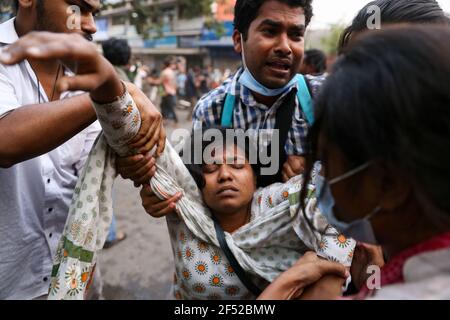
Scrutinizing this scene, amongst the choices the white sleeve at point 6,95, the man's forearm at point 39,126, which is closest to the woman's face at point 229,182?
A: the man's forearm at point 39,126

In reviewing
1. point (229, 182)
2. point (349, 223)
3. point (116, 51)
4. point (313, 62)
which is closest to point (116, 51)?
point (116, 51)

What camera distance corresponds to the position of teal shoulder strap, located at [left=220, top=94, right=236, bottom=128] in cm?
183

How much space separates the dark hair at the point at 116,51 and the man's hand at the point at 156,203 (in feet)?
12.7

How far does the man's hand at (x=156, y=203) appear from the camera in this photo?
1.40 metres

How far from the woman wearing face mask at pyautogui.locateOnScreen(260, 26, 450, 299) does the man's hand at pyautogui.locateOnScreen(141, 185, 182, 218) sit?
70 centimetres

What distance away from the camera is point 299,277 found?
119 centimetres

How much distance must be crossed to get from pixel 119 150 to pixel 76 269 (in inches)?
17.5

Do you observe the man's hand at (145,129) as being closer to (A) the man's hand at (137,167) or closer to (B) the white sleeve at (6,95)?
(A) the man's hand at (137,167)

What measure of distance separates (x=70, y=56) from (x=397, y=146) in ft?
2.54

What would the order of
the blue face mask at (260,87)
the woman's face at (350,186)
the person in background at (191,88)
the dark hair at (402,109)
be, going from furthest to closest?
the person in background at (191,88), the blue face mask at (260,87), the woman's face at (350,186), the dark hair at (402,109)
